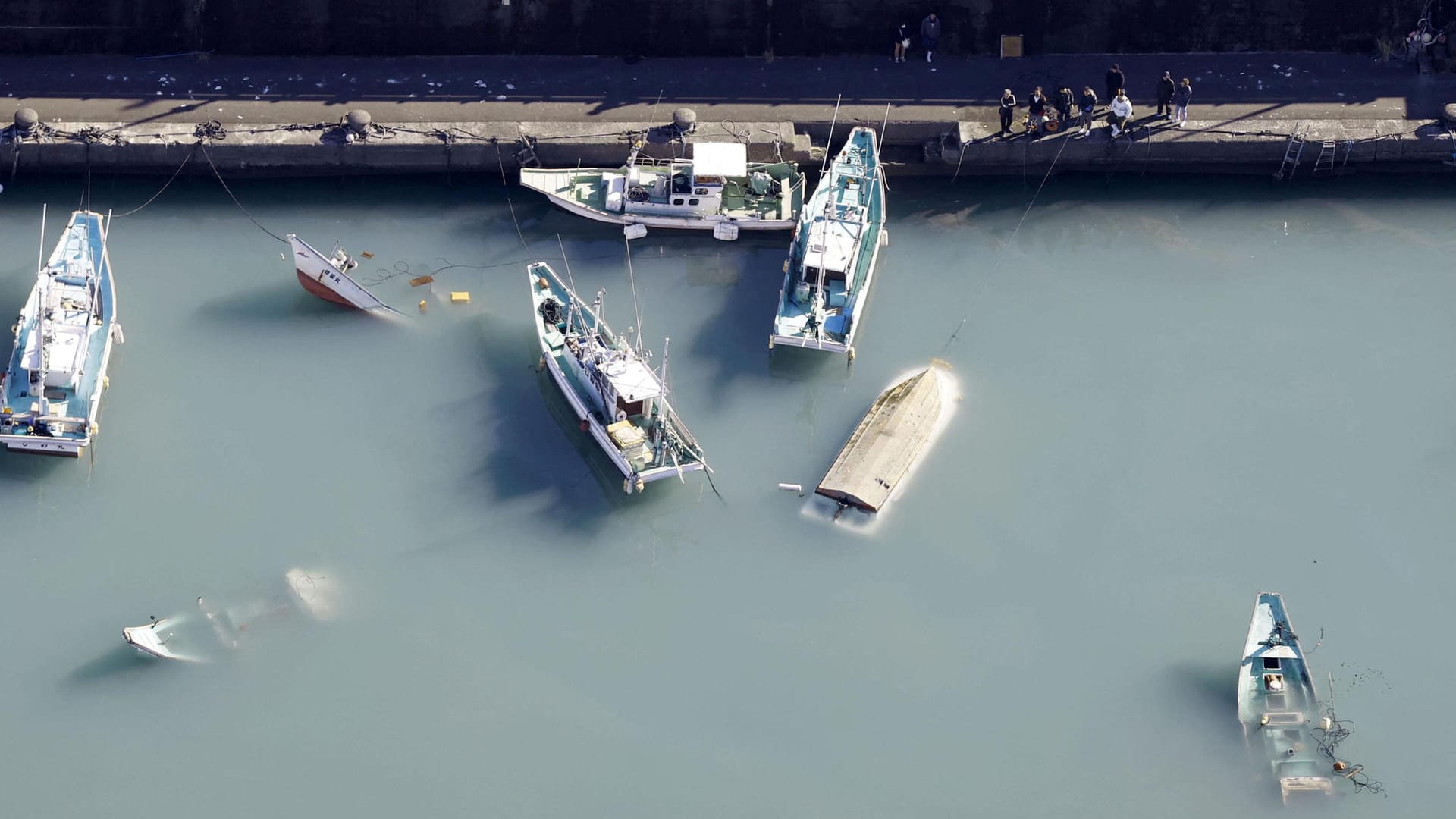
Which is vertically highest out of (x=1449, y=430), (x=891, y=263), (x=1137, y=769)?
(x=891, y=263)

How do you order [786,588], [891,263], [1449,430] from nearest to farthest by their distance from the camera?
[786,588]
[1449,430]
[891,263]

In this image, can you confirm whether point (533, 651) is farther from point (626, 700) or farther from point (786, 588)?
point (786, 588)

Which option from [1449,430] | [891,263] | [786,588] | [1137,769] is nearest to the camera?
[1137,769]

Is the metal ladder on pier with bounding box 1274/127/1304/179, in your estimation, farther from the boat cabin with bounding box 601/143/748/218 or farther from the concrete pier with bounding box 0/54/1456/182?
the boat cabin with bounding box 601/143/748/218

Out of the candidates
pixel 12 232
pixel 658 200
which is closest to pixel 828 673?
pixel 658 200

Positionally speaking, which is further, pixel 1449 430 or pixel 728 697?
pixel 1449 430

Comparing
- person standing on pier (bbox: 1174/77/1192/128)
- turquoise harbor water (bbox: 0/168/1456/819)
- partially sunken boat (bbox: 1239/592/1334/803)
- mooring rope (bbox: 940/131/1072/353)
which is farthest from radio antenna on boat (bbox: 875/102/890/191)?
partially sunken boat (bbox: 1239/592/1334/803)
